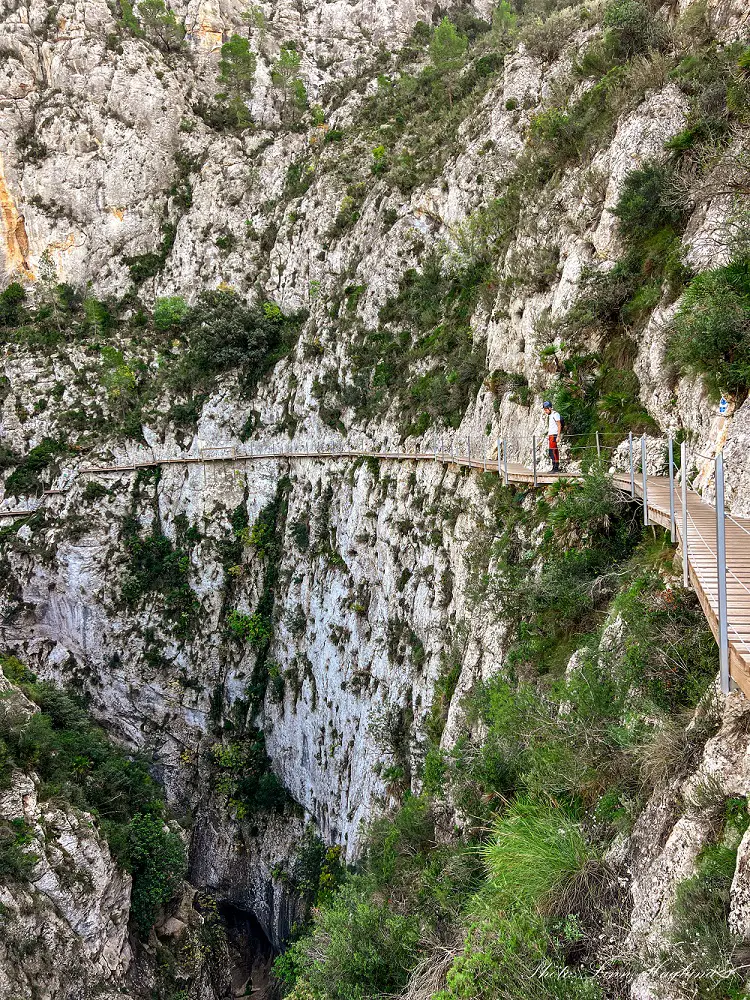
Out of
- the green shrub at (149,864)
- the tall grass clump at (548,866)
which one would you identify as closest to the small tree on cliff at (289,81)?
the green shrub at (149,864)

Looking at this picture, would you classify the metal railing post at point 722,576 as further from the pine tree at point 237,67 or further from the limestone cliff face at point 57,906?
the pine tree at point 237,67

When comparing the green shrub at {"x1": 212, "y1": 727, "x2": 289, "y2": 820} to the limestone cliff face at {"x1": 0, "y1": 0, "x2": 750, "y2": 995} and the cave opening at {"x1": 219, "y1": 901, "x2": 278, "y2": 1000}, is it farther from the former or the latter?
the cave opening at {"x1": 219, "y1": 901, "x2": 278, "y2": 1000}

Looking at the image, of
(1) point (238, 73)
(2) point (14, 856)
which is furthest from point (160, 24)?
(2) point (14, 856)

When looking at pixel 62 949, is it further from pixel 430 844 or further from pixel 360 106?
pixel 360 106

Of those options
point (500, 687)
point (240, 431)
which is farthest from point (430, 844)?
point (240, 431)

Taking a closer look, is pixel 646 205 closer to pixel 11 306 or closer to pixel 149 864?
pixel 149 864

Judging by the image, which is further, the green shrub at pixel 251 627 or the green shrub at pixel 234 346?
the green shrub at pixel 234 346
